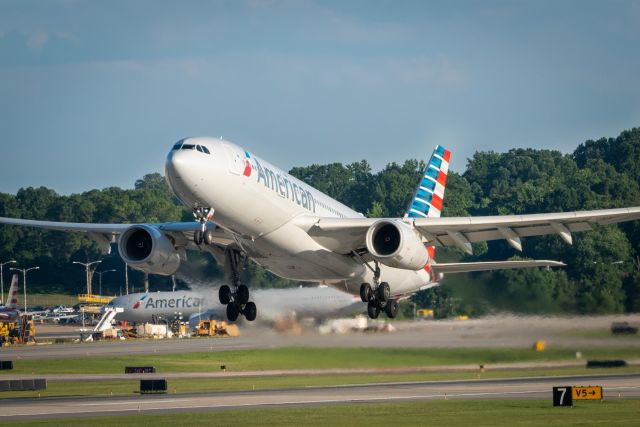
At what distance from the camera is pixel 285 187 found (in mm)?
41750

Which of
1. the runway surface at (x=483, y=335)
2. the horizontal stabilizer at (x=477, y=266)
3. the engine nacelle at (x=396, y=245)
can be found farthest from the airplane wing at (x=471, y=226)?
the runway surface at (x=483, y=335)

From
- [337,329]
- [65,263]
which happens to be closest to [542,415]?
[337,329]

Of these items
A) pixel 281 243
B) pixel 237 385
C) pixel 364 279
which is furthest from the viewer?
pixel 237 385

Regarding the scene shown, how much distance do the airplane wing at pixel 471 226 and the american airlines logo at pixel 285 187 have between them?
78cm

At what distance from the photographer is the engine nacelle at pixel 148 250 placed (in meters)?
44.5

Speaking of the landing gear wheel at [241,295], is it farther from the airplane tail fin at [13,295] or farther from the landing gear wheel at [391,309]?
the airplane tail fin at [13,295]

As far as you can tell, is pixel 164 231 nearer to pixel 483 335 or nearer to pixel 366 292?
pixel 366 292

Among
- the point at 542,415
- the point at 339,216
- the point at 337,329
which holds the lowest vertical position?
the point at 542,415

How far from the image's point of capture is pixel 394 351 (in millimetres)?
51406

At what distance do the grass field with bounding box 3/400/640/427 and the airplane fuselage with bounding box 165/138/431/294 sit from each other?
598cm

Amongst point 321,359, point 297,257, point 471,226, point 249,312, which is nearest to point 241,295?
point 249,312

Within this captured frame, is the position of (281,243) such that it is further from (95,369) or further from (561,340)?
(95,369)

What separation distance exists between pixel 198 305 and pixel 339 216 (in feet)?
178

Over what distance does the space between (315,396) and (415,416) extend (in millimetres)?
7922
